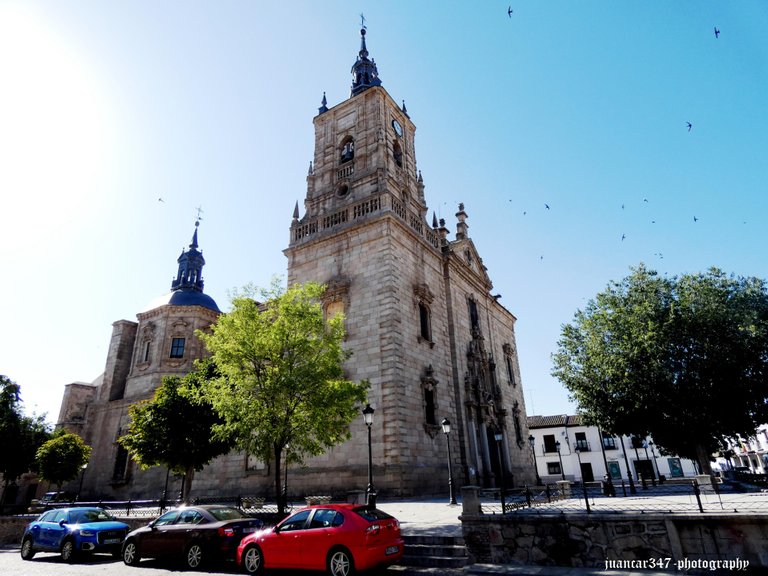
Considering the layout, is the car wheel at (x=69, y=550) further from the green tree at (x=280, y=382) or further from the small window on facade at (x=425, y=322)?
the small window on facade at (x=425, y=322)

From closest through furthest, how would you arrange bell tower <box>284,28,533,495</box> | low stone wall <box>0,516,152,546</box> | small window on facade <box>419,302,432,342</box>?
low stone wall <box>0,516,152,546</box> < bell tower <box>284,28,533,495</box> < small window on facade <box>419,302,432,342</box>

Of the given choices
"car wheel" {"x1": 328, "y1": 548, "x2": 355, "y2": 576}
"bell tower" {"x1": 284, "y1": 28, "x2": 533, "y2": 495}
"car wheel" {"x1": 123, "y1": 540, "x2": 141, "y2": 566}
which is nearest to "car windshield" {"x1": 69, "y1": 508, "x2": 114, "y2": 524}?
"car wheel" {"x1": 123, "y1": 540, "x2": 141, "y2": 566}

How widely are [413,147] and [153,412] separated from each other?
23325mm

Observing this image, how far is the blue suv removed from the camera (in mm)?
12797

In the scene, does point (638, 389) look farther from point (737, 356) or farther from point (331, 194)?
point (331, 194)

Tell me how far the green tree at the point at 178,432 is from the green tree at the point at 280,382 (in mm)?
4441

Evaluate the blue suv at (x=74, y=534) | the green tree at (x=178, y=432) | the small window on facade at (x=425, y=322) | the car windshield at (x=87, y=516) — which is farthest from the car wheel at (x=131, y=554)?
the small window on facade at (x=425, y=322)

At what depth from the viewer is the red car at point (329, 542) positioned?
8.40 meters

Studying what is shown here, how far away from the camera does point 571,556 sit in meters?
8.80

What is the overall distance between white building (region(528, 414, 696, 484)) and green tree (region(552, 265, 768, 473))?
23132 millimetres

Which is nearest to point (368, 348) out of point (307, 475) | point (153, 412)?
point (307, 475)

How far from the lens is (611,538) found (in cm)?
857

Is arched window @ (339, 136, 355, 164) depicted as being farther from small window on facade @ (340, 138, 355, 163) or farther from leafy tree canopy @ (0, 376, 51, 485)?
leafy tree canopy @ (0, 376, 51, 485)

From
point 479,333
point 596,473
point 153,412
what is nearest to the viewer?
point 153,412
